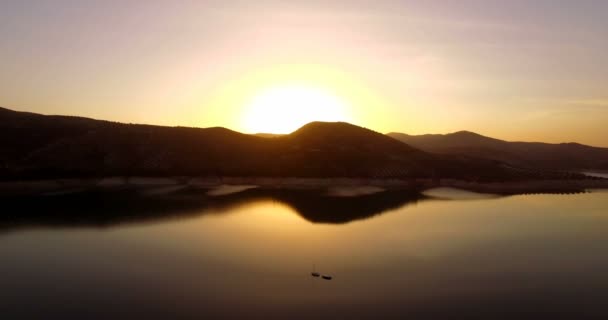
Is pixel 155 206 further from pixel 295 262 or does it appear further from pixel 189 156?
pixel 189 156

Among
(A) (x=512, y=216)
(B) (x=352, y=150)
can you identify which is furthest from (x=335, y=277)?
(B) (x=352, y=150)

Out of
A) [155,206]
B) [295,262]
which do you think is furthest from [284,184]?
[295,262]

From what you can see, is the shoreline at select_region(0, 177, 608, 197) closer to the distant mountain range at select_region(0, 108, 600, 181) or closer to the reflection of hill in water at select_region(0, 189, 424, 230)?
the distant mountain range at select_region(0, 108, 600, 181)

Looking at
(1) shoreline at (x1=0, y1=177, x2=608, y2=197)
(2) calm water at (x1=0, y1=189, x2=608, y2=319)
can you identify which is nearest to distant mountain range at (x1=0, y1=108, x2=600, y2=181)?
(1) shoreline at (x1=0, y1=177, x2=608, y2=197)

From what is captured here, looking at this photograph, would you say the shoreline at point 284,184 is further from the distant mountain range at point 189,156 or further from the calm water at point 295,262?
the calm water at point 295,262

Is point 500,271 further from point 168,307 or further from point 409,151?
point 409,151

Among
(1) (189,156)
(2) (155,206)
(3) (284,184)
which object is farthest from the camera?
(1) (189,156)
